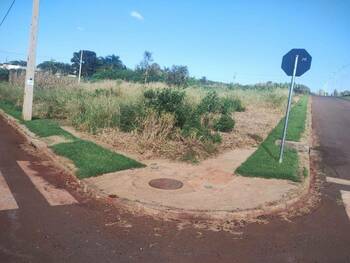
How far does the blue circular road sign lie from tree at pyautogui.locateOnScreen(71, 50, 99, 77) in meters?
65.1

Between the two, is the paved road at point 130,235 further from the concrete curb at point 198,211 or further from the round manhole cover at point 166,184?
the round manhole cover at point 166,184

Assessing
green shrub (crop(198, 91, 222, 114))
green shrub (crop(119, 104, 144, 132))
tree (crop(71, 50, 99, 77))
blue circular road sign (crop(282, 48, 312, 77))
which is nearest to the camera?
blue circular road sign (crop(282, 48, 312, 77))

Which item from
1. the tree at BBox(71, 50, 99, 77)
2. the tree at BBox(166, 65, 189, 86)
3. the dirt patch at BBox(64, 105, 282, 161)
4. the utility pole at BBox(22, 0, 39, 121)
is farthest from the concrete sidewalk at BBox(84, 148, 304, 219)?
the tree at BBox(71, 50, 99, 77)

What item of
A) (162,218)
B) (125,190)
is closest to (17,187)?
(125,190)

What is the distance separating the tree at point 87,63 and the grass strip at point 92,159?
63.2 meters

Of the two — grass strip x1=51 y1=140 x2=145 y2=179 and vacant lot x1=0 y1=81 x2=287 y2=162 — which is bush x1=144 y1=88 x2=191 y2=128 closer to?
vacant lot x1=0 y1=81 x2=287 y2=162

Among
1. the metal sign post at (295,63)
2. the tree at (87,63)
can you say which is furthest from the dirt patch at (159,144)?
the tree at (87,63)

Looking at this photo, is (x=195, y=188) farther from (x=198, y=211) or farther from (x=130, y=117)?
(x=130, y=117)

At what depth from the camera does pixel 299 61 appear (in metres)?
8.07

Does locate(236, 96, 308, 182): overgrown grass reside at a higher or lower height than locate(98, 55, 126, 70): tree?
lower

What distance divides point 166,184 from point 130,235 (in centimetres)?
216

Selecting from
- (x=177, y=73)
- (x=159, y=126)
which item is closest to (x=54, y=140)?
(x=159, y=126)

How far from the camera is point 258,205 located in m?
5.84

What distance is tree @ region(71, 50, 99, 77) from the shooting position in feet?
232
